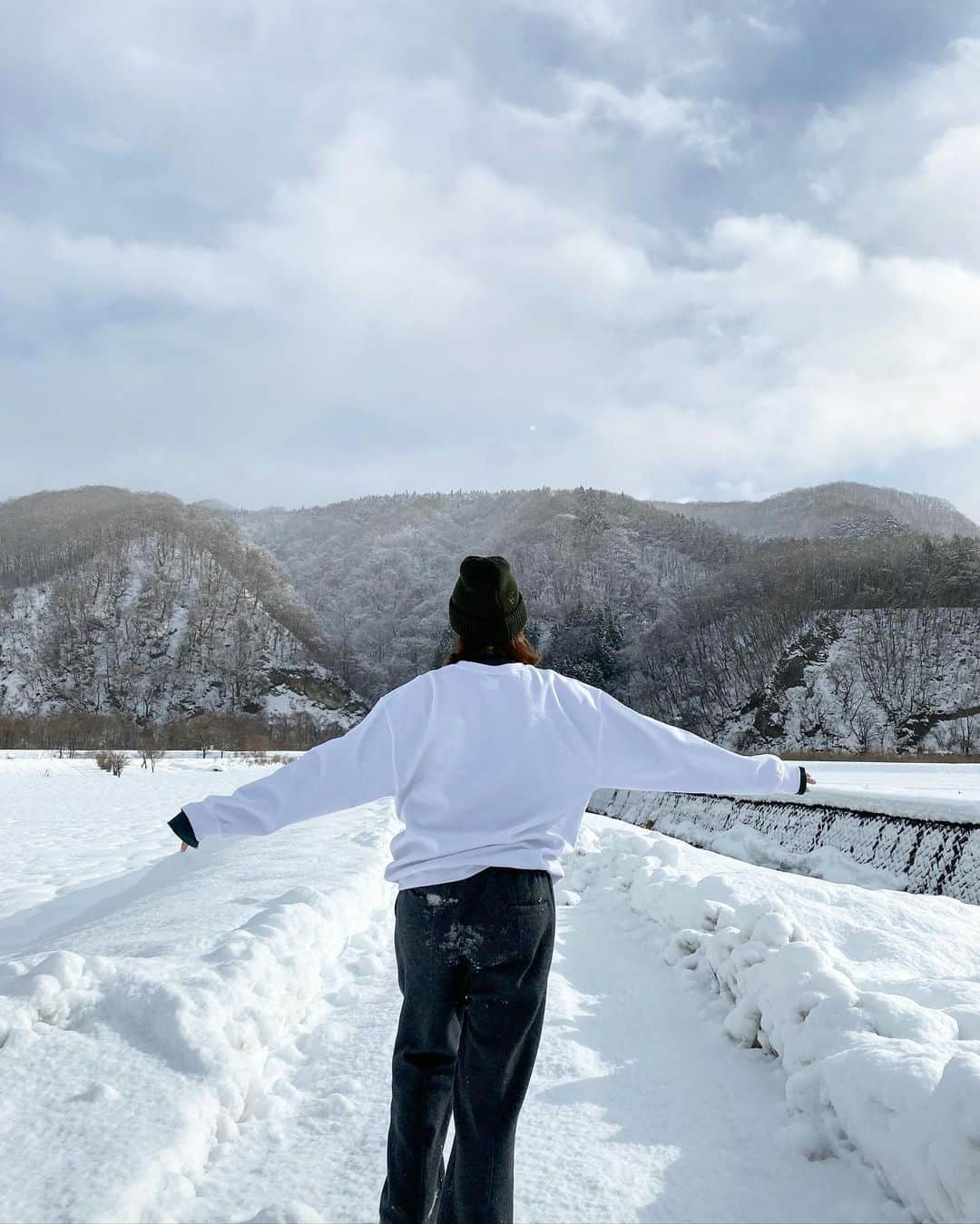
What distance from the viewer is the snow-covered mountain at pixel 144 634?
90.4 meters

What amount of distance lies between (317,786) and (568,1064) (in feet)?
7.76

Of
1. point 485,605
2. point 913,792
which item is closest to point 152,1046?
point 485,605

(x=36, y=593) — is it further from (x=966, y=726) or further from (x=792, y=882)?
(x=792, y=882)

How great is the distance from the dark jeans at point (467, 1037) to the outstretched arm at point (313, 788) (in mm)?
313

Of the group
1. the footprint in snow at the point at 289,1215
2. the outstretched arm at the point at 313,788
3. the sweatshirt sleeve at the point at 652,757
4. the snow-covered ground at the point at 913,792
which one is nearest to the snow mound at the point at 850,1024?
the sweatshirt sleeve at the point at 652,757

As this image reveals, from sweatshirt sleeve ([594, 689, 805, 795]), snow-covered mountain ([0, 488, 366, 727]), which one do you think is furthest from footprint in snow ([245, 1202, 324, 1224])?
snow-covered mountain ([0, 488, 366, 727])

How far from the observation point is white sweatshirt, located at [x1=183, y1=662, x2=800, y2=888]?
1990 mm

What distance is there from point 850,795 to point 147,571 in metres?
110

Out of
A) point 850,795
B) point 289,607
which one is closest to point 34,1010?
point 850,795

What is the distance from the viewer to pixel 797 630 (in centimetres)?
7356

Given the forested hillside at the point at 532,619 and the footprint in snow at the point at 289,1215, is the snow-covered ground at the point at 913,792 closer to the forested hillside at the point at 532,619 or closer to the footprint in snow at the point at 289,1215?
the footprint in snow at the point at 289,1215

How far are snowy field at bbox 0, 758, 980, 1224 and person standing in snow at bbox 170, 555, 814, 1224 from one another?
73cm

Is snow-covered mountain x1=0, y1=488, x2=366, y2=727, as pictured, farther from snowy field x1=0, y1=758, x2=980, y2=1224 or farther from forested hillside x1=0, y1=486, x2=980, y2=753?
snowy field x1=0, y1=758, x2=980, y2=1224

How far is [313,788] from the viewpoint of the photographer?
2.08 m
